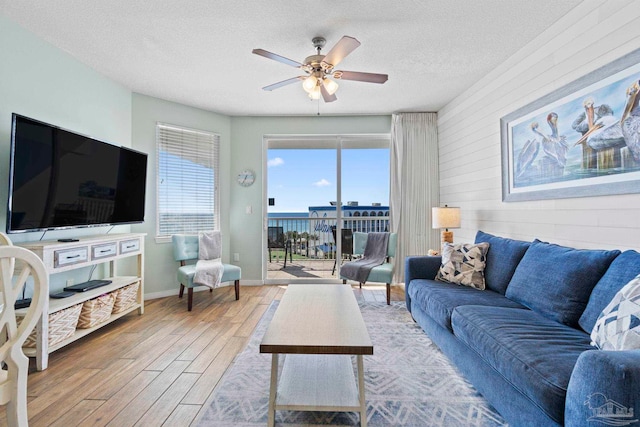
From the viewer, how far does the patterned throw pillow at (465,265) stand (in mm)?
2805

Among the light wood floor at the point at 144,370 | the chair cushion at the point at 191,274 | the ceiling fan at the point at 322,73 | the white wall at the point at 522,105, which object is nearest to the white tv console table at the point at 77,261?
the light wood floor at the point at 144,370

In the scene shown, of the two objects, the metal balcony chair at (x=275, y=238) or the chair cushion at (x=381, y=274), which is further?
the metal balcony chair at (x=275, y=238)

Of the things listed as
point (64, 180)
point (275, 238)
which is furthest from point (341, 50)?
point (275, 238)

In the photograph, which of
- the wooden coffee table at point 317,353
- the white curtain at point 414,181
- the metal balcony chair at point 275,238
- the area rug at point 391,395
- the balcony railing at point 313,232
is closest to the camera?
the wooden coffee table at point 317,353

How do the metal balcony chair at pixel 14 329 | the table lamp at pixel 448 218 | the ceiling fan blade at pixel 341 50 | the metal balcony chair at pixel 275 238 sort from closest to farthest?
the metal balcony chair at pixel 14 329
the ceiling fan blade at pixel 341 50
the table lamp at pixel 448 218
the metal balcony chair at pixel 275 238

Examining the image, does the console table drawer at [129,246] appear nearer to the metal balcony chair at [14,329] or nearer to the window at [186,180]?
the window at [186,180]

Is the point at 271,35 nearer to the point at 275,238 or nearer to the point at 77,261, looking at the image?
the point at 77,261

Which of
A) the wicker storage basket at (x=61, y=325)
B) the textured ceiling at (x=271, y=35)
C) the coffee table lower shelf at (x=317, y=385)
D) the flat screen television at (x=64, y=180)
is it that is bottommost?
the coffee table lower shelf at (x=317, y=385)

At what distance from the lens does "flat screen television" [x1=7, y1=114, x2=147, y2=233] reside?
A: 7.71 feet

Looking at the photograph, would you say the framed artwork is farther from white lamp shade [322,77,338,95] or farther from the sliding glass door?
the sliding glass door

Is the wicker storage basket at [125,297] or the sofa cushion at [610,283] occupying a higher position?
the sofa cushion at [610,283]

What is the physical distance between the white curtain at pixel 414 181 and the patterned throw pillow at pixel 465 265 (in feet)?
5.88

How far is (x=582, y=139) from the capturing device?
7.48 ft

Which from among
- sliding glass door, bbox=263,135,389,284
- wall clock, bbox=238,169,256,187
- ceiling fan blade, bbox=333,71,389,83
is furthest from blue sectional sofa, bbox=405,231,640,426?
wall clock, bbox=238,169,256,187
